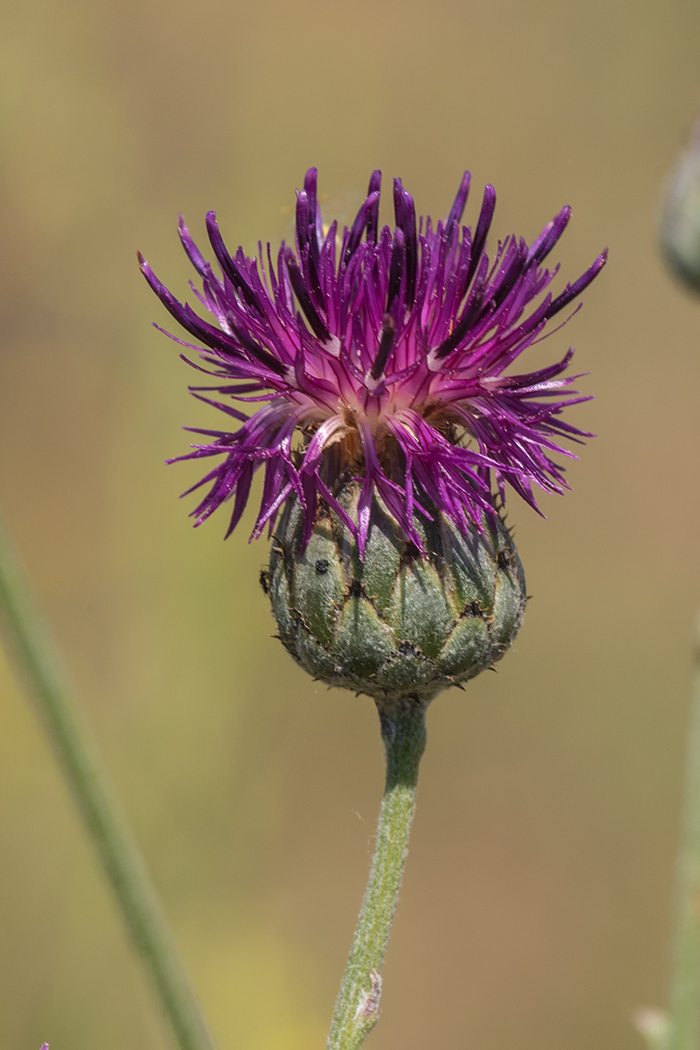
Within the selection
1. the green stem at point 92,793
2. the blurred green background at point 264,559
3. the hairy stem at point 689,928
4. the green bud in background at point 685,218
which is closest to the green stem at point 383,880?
the green stem at point 92,793

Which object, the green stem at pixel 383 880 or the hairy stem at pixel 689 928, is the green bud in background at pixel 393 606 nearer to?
the green stem at pixel 383 880

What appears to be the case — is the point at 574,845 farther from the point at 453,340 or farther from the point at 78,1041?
the point at 453,340

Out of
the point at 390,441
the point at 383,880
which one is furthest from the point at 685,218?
the point at 383,880

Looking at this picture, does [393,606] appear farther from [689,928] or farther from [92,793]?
[689,928]

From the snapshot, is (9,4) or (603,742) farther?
(603,742)

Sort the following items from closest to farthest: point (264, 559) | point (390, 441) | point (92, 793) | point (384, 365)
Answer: point (92, 793)
point (384, 365)
point (390, 441)
point (264, 559)

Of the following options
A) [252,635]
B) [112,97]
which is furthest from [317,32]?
[252,635]

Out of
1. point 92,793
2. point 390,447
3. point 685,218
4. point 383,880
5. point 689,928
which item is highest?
point 685,218
